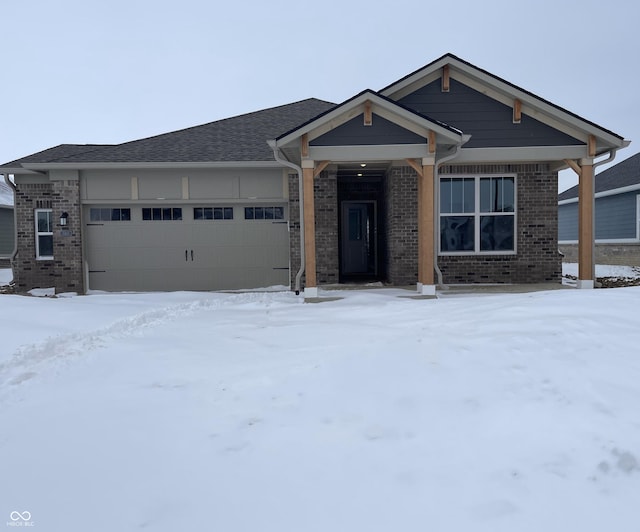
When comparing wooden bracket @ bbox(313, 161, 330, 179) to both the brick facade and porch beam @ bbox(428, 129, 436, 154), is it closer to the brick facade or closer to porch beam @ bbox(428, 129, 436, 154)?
porch beam @ bbox(428, 129, 436, 154)

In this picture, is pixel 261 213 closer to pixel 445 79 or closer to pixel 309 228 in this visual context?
pixel 309 228

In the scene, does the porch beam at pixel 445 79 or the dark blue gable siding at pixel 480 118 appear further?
the porch beam at pixel 445 79

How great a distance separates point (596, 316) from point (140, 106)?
50928 millimetres

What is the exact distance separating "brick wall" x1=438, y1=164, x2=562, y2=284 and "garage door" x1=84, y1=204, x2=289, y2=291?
430 centimetres

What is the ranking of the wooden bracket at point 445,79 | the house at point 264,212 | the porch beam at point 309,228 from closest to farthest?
1. the porch beam at point 309,228
2. the wooden bracket at point 445,79
3. the house at point 264,212

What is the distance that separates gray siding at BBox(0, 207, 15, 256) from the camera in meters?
20.8

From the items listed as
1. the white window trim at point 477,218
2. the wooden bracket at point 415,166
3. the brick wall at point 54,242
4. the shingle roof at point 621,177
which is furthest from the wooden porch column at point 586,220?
the brick wall at point 54,242

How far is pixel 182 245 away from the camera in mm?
11133

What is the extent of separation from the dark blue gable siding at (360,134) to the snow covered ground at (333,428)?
164 inches

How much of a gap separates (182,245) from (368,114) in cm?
573

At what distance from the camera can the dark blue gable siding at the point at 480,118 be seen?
30.4 feet

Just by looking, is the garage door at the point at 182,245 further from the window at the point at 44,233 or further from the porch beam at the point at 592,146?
the porch beam at the point at 592,146

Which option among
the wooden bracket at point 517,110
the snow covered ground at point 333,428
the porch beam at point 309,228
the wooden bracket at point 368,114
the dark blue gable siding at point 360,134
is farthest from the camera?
the wooden bracket at point 517,110

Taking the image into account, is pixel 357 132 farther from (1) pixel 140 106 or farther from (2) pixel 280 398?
(1) pixel 140 106
